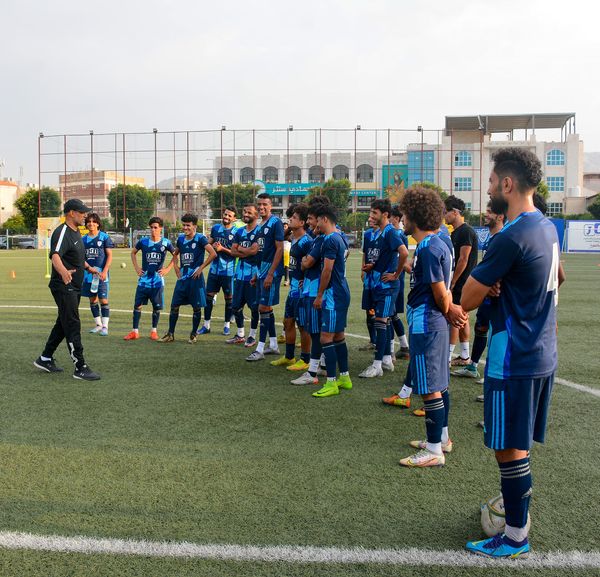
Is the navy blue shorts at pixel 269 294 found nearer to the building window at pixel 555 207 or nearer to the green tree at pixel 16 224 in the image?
the green tree at pixel 16 224

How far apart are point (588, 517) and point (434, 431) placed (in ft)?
3.82

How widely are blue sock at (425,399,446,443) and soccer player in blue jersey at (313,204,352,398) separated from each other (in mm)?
1937

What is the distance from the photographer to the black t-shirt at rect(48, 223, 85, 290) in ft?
22.4

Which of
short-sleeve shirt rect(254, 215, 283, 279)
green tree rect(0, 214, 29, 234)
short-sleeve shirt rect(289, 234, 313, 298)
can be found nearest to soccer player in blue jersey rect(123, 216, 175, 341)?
short-sleeve shirt rect(254, 215, 283, 279)

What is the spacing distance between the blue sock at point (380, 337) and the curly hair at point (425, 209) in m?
2.94

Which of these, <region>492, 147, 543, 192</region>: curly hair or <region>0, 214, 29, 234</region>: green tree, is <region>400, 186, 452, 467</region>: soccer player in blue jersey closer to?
<region>492, 147, 543, 192</region>: curly hair

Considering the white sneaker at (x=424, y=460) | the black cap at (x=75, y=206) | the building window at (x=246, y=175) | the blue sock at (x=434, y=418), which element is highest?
the building window at (x=246, y=175)

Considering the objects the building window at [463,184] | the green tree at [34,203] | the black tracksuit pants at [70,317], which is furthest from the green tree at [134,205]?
the black tracksuit pants at [70,317]

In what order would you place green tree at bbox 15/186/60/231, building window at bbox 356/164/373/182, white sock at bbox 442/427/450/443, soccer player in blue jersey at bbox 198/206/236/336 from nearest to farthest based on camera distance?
white sock at bbox 442/427/450/443
soccer player in blue jersey at bbox 198/206/236/336
green tree at bbox 15/186/60/231
building window at bbox 356/164/373/182

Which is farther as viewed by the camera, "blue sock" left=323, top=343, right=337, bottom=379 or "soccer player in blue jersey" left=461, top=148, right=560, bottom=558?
"blue sock" left=323, top=343, right=337, bottom=379

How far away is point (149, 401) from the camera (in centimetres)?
603

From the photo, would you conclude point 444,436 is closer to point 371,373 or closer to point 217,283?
point 371,373

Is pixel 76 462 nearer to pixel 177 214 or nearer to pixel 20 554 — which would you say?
pixel 20 554

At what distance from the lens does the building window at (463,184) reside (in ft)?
230
